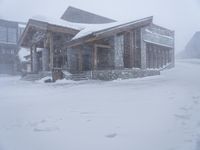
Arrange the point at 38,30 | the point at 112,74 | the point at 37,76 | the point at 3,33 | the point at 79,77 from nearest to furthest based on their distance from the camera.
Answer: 1. the point at 112,74
2. the point at 79,77
3. the point at 38,30
4. the point at 37,76
5. the point at 3,33

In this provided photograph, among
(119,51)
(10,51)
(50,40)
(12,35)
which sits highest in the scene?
(12,35)

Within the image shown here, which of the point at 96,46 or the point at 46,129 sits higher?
the point at 96,46

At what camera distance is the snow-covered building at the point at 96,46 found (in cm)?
1073

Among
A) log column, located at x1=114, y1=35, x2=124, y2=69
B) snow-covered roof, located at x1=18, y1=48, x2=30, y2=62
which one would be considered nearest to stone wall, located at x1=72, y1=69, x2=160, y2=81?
log column, located at x1=114, y1=35, x2=124, y2=69

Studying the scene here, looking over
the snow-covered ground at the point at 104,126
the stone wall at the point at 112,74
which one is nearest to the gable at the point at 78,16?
the stone wall at the point at 112,74

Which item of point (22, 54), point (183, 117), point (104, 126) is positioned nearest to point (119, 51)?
point (183, 117)

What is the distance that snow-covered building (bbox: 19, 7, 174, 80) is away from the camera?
35.2ft

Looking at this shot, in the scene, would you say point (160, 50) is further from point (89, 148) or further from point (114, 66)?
point (89, 148)

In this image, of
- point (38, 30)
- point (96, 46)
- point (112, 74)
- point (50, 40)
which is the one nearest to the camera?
point (112, 74)

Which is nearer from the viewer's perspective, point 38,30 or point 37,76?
point 38,30

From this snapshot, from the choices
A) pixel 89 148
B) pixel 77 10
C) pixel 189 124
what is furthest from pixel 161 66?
pixel 89 148

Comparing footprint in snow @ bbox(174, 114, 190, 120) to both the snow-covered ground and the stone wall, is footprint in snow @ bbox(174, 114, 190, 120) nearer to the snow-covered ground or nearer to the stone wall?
the snow-covered ground

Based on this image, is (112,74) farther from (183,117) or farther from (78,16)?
(78,16)

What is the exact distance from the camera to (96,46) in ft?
35.6
